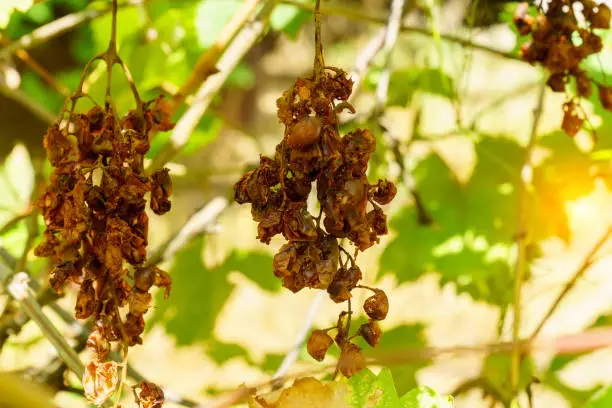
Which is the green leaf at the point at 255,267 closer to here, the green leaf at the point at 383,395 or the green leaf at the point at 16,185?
the green leaf at the point at 16,185

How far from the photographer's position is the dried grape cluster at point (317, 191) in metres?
0.54

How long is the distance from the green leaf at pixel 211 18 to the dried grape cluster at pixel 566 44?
0.66 m

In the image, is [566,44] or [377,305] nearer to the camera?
[377,305]

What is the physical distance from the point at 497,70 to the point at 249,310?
4.78ft

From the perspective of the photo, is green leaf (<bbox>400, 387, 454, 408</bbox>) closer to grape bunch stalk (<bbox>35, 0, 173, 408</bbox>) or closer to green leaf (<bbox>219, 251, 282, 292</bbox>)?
grape bunch stalk (<bbox>35, 0, 173, 408</bbox>)

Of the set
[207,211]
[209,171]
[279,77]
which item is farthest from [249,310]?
[207,211]

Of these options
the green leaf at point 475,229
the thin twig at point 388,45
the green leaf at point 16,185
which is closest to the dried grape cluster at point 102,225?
the thin twig at point 388,45

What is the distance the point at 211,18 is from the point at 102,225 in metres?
0.87

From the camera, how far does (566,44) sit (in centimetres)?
80

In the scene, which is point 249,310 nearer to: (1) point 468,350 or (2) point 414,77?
(2) point 414,77

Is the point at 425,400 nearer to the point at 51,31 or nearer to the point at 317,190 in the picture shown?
the point at 317,190

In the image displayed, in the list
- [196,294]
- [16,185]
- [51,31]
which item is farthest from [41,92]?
[51,31]

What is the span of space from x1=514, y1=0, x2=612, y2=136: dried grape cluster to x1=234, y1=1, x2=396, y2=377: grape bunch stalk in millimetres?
314

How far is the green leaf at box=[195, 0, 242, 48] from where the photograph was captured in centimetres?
138
